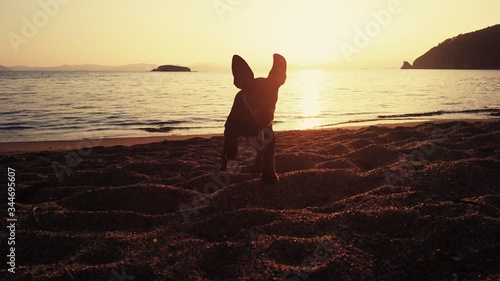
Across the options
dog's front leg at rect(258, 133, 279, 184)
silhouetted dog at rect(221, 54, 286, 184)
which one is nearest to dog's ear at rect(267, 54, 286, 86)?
silhouetted dog at rect(221, 54, 286, 184)

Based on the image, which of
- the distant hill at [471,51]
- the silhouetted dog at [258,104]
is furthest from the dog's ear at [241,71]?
the distant hill at [471,51]

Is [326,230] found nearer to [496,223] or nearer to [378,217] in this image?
[378,217]

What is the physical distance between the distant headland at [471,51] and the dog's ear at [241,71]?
164 metres

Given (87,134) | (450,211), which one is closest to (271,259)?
(450,211)

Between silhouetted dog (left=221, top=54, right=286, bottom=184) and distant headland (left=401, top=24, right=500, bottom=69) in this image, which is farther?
distant headland (left=401, top=24, right=500, bottom=69)

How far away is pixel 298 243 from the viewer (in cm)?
305

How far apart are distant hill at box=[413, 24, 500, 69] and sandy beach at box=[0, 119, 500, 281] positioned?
163m

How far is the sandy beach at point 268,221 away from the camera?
107 inches

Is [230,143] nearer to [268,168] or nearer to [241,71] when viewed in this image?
[268,168]

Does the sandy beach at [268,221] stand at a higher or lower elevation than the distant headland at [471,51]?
lower

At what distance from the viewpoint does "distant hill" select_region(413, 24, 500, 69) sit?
140875 mm

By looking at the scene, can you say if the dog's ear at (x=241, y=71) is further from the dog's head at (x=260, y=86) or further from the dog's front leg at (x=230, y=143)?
the dog's front leg at (x=230, y=143)

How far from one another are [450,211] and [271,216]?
5.65 ft

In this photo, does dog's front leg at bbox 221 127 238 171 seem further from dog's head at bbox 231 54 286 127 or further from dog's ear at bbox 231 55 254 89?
dog's ear at bbox 231 55 254 89
